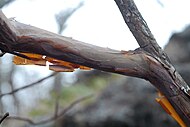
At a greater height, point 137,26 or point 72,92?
point 72,92

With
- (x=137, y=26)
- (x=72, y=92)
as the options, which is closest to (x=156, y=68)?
(x=137, y=26)

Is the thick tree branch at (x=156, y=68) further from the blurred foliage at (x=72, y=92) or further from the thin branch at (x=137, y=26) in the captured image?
the blurred foliage at (x=72, y=92)

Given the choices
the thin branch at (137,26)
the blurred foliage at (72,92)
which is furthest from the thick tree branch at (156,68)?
the blurred foliage at (72,92)

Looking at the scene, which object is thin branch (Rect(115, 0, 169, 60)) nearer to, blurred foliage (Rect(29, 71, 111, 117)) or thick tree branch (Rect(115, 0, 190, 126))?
thick tree branch (Rect(115, 0, 190, 126))

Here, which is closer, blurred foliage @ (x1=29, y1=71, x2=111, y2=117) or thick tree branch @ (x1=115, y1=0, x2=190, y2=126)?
thick tree branch @ (x1=115, y1=0, x2=190, y2=126)

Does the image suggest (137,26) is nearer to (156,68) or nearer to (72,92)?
(156,68)

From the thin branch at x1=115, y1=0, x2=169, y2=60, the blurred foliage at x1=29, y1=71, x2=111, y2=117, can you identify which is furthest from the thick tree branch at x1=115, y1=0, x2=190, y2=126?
the blurred foliage at x1=29, y1=71, x2=111, y2=117

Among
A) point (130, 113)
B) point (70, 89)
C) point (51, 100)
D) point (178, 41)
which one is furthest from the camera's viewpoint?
point (70, 89)

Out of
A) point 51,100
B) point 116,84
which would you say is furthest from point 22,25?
point 51,100

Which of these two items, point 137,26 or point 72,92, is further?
point 72,92

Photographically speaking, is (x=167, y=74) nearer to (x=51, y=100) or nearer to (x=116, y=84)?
(x=116, y=84)

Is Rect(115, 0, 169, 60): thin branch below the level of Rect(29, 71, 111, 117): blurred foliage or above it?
below
